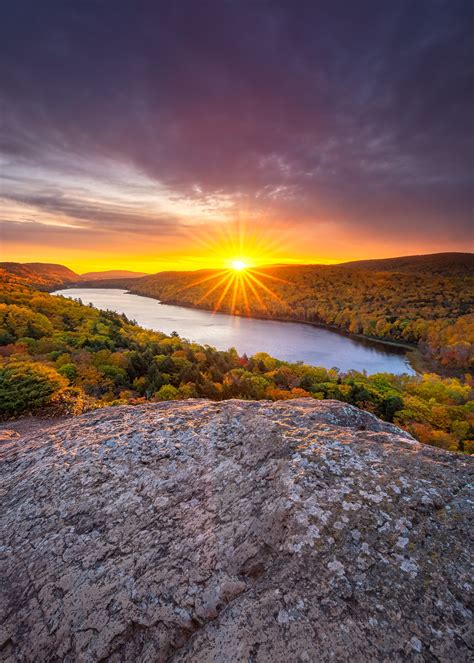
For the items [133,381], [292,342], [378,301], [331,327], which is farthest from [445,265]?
[133,381]

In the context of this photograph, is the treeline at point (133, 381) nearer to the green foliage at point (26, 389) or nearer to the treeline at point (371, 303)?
the green foliage at point (26, 389)

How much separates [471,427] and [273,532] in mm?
39802

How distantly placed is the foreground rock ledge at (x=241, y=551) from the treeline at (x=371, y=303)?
8353 cm

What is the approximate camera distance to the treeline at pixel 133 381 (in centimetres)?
1250

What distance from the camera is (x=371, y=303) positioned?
130625mm

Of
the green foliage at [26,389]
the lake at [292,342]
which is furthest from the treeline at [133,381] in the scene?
the lake at [292,342]

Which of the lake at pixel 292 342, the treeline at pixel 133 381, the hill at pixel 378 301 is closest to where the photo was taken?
the treeline at pixel 133 381

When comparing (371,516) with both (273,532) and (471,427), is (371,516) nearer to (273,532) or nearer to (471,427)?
(273,532)

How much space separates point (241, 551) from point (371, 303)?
461 feet

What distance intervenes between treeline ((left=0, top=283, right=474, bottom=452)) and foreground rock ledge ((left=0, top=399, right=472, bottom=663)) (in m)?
9.58

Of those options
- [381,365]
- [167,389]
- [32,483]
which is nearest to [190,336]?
[381,365]

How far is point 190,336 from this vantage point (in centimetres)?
8581

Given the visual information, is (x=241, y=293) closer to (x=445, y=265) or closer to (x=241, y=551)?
(x=445, y=265)

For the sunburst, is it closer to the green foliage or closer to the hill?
the hill
